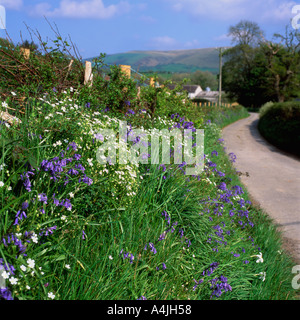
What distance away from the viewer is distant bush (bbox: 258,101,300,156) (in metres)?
15.5

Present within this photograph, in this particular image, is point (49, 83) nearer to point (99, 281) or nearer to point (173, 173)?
point (173, 173)

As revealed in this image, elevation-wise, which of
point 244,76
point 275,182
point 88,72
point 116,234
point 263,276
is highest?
point 244,76

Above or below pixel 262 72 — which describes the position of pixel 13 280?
below

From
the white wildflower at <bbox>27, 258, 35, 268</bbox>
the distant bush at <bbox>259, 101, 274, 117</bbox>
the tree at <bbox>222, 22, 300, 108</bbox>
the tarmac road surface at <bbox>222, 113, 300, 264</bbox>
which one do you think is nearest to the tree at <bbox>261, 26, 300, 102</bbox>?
the tree at <bbox>222, 22, 300, 108</bbox>

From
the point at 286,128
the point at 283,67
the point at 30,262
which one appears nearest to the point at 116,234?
the point at 30,262

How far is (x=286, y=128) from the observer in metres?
16.4

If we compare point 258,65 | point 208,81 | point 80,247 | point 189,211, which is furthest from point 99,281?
point 208,81

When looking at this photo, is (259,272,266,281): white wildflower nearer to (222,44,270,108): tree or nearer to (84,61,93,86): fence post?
(84,61,93,86): fence post

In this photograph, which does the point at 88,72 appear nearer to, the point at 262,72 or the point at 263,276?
the point at 263,276

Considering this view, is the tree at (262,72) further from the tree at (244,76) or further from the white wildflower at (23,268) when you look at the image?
the white wildflower at (23,268)

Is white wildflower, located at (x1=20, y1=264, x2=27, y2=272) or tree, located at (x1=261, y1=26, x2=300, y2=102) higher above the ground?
tree, located at (x1=261, y1=26, x2=300, y2=102)

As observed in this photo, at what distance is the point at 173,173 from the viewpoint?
4.44 m

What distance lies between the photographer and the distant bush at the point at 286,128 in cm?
1554
